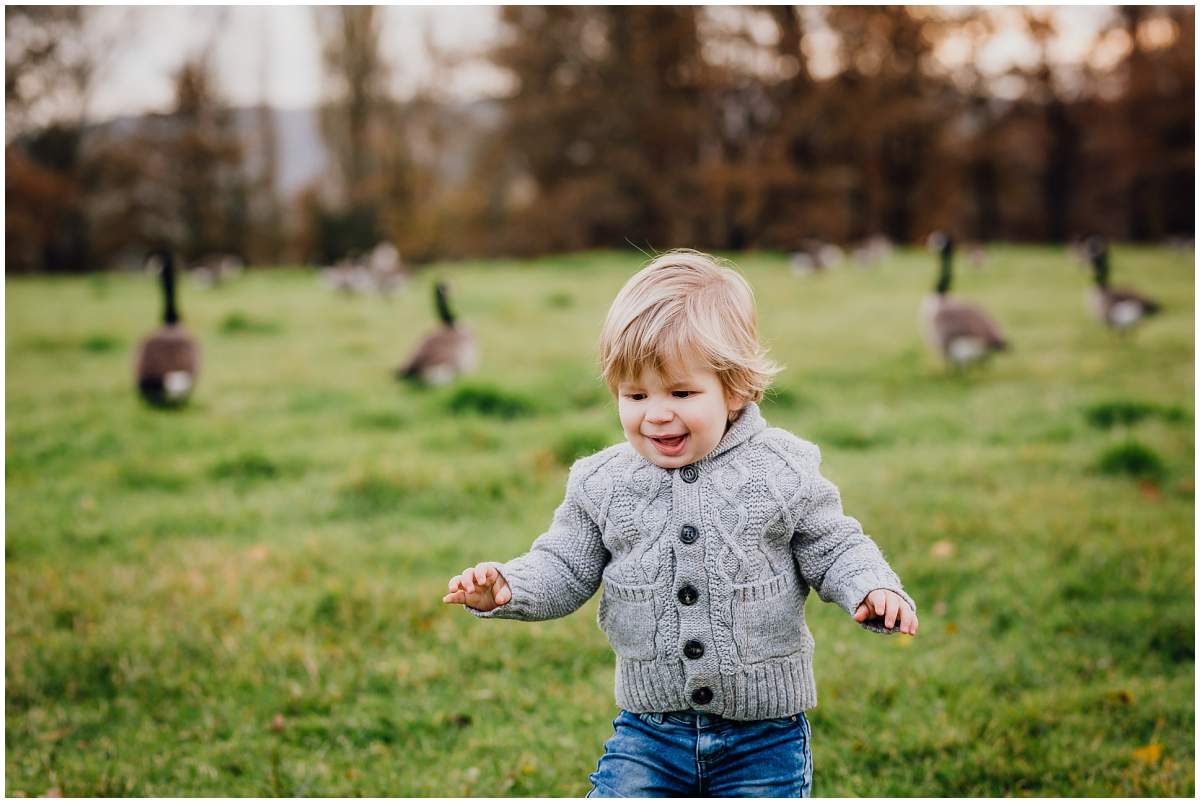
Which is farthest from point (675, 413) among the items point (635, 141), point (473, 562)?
point (635, 141)

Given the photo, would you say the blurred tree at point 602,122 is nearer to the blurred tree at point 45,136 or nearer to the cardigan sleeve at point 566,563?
the blurred tree at point 45,136

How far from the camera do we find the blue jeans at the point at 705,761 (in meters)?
2.33

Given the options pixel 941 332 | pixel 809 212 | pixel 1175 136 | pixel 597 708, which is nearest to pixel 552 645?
pixel 597 708

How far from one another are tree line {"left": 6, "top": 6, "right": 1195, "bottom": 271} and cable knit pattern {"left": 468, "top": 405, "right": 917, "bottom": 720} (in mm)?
25461

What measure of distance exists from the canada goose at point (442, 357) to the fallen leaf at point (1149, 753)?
6.84 metres

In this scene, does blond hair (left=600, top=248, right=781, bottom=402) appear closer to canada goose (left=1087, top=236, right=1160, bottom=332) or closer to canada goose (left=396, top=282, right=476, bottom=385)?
canada goose (left=396, top=282, right=476, bottom=385)

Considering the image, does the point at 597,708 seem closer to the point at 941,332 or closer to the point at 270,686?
the point at 270,686

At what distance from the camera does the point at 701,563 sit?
229 centimetres

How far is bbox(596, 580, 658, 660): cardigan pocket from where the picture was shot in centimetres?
233

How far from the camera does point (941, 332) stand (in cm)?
934

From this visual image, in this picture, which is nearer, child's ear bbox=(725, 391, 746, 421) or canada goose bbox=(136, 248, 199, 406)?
child's ear bbox=(725, 391, 746, 421)

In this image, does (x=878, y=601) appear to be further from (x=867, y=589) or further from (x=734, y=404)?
(x=734, y=404)

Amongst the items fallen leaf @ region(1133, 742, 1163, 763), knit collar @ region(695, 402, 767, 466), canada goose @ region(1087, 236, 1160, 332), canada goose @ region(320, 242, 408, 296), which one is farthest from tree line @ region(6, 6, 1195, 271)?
knit collar @ region(695, 402, 767, 466)

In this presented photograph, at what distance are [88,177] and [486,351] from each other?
2149cm
